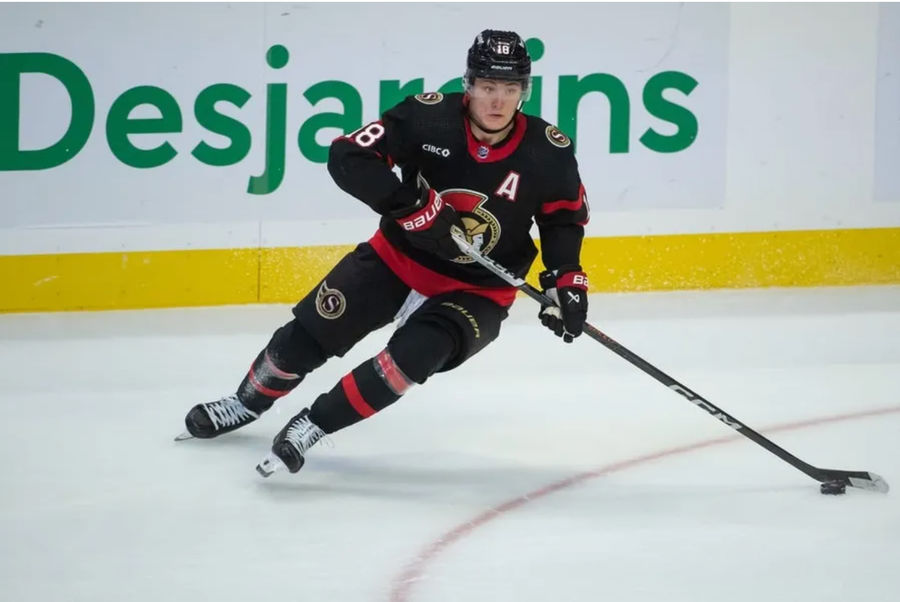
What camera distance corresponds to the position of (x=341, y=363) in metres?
4.48

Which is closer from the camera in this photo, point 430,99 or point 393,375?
point 393,375

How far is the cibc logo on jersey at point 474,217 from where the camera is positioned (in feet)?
10.3

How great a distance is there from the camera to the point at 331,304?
3182mm

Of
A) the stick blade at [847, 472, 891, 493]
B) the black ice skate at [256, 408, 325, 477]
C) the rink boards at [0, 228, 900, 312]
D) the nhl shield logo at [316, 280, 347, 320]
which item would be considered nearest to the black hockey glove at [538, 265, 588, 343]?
the nhl shield logo at [316, 280, 347, 320]

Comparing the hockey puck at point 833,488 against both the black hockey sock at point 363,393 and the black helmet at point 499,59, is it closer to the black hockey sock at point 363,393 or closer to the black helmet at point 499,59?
the black hockey sock at point 363,393

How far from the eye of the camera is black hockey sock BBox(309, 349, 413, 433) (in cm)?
297

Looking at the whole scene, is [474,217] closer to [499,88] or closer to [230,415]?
[499,88]

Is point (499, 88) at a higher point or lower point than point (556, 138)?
higher

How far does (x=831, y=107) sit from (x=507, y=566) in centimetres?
329

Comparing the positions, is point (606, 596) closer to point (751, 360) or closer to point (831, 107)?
point (751, 360)

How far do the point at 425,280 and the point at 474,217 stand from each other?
8.2 inches

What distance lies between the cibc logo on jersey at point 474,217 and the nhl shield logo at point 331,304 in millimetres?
300

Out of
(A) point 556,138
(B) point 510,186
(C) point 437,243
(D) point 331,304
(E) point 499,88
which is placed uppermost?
(E) point 499,88

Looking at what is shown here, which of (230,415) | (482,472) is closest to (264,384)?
(230,415)
